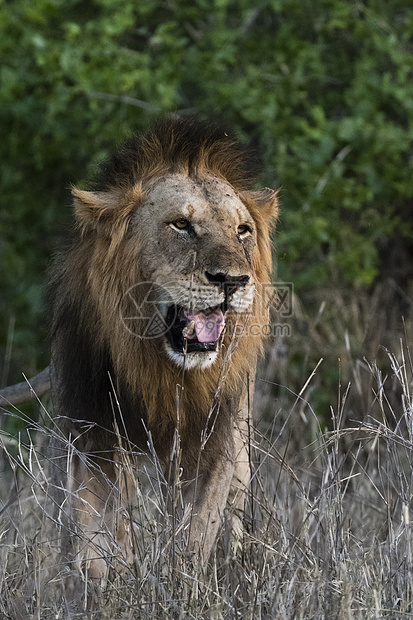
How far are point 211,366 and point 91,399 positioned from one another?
0.52 meters

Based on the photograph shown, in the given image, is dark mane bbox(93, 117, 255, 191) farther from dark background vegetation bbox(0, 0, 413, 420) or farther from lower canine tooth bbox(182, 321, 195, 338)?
dark background vegetation bbox(0, 0, 413, 420)

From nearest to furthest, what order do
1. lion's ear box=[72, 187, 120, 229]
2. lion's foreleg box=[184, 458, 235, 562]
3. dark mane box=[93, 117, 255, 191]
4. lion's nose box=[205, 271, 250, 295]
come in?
lion's nose box=[205, 271, 250, 295], lion's foreleg box=[184, 458, 235, 562], lion's ear box=[72, 187, 120, 229], dark mane box=[93, 117, 255, 191]

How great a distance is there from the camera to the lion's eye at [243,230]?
12.0 ft

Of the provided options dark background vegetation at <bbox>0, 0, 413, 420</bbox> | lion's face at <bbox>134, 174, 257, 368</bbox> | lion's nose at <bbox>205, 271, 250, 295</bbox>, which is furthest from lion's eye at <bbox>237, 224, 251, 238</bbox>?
dark background vegetation at <bbox>0, 0, 413, 420</bbox>

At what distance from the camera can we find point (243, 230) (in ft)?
12.1

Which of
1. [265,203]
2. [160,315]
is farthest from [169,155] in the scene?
[160,315]

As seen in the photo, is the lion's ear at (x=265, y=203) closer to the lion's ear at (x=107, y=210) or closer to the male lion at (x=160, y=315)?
the male lion at (x=160, y=315)

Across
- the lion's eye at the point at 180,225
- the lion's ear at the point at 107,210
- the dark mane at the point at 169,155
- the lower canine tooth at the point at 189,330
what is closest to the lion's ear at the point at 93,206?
the lion's ear at the point at 107,210

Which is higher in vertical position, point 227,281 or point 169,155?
point 169,155

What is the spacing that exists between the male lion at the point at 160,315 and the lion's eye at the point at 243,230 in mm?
13

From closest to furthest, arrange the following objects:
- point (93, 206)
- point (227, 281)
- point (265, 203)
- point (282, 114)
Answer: point (227, 281) < point (93, 206) < point (265, 203) < point (282, 114)

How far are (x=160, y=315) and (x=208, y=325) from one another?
22 centimetres

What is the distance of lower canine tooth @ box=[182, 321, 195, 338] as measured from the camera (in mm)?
3369

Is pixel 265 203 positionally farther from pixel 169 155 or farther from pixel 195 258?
pixel 195 258
